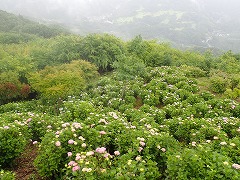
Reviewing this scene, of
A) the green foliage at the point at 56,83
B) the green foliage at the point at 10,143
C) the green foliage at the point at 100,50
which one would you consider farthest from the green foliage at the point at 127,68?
the green foliage at the point at 10,143

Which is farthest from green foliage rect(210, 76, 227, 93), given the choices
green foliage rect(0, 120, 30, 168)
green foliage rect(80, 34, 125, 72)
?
green foliage rect(0, 120, 30, 168)

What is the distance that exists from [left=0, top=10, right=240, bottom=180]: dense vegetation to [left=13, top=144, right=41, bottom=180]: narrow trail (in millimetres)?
293

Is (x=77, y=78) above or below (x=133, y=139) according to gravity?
below

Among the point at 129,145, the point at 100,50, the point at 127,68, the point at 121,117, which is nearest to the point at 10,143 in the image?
the point at 129,145

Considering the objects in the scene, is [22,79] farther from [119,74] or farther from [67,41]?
[119,74]

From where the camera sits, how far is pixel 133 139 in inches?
255

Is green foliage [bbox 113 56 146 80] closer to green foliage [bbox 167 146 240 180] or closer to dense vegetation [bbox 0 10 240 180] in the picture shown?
dense vegetation [bbox 0 10 240 180]

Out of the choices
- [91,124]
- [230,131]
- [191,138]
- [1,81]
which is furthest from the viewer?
[1,81]

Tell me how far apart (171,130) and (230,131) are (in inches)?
91.5

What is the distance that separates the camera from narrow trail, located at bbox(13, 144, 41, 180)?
6.76 m

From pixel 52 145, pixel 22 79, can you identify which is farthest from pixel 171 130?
pixel 22 79

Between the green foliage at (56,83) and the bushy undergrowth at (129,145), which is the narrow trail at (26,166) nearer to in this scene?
the bushy undergrowth at (129,145)

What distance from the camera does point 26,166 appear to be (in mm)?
7387

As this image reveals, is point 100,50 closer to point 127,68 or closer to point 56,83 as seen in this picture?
point 127,68
